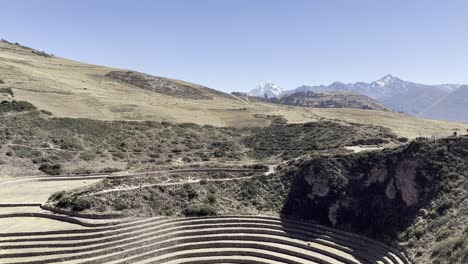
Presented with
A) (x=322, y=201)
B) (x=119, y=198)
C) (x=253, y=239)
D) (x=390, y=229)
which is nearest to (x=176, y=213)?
(x=119, y=198)

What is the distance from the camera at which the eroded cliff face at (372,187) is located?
34.0 m

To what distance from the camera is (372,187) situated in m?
37.6

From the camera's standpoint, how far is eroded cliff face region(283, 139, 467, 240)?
34000 millimetres

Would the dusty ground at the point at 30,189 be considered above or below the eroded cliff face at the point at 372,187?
below

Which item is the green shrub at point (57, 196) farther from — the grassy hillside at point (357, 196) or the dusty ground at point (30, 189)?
the dusty ground at point (30, 189)

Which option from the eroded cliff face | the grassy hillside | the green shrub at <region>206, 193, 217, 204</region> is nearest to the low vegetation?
the green shrub at <region>206, 193, 217, 204</region>

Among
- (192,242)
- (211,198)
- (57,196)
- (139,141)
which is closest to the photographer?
(192,242)

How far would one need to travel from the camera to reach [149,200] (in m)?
39.4

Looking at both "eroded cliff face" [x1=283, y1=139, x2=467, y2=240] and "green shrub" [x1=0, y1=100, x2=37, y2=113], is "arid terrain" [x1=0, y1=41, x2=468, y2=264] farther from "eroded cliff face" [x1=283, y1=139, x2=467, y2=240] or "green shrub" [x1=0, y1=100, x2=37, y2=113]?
"green shrub" [x1=0, y1=100, x2=37, y2=113]

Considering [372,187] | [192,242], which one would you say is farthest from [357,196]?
[192,242]

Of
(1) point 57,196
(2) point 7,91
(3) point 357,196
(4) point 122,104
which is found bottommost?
(1) point 57,196

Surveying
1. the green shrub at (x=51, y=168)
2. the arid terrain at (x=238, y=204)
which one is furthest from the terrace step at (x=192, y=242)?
the green shrub at (x=51, y=168)

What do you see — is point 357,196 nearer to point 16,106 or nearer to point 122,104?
point 16,106

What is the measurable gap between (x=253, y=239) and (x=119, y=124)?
4690 cm
